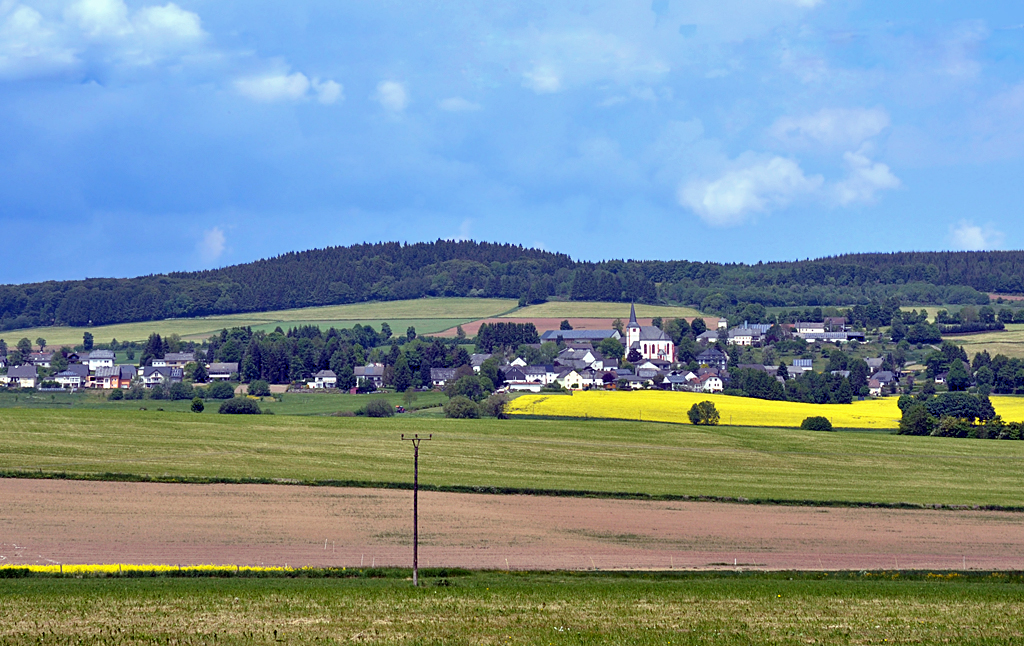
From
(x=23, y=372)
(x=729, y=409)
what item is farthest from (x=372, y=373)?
(x=729, y=409)

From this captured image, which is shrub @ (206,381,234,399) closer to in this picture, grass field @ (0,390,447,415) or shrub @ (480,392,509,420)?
grass field @ (0,390,447,415)

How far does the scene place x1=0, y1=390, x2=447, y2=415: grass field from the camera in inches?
4045

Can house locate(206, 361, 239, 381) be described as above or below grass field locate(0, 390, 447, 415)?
above

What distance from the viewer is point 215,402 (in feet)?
365

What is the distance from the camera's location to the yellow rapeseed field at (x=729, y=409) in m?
99.2

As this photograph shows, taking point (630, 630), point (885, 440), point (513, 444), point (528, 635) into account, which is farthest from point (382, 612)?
point (885, 440)

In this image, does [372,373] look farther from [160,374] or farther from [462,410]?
[462,410]

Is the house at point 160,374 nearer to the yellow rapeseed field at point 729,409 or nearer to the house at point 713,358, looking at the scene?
the yellow rapeseed field at point 729,409

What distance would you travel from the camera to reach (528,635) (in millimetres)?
26188

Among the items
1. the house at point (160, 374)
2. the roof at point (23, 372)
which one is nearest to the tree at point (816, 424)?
the house at point (160, 374)

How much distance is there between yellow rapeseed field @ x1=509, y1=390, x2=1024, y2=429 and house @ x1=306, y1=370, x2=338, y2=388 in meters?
37.1

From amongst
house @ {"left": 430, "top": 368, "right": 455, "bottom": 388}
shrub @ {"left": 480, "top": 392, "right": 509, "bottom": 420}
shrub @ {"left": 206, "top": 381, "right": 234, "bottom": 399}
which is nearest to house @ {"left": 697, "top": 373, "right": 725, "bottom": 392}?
house @ {"left": 430, "top": 368, "right": 455, "bottom": 388}

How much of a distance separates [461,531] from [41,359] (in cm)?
14674

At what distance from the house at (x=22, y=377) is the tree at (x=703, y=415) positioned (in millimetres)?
96875
